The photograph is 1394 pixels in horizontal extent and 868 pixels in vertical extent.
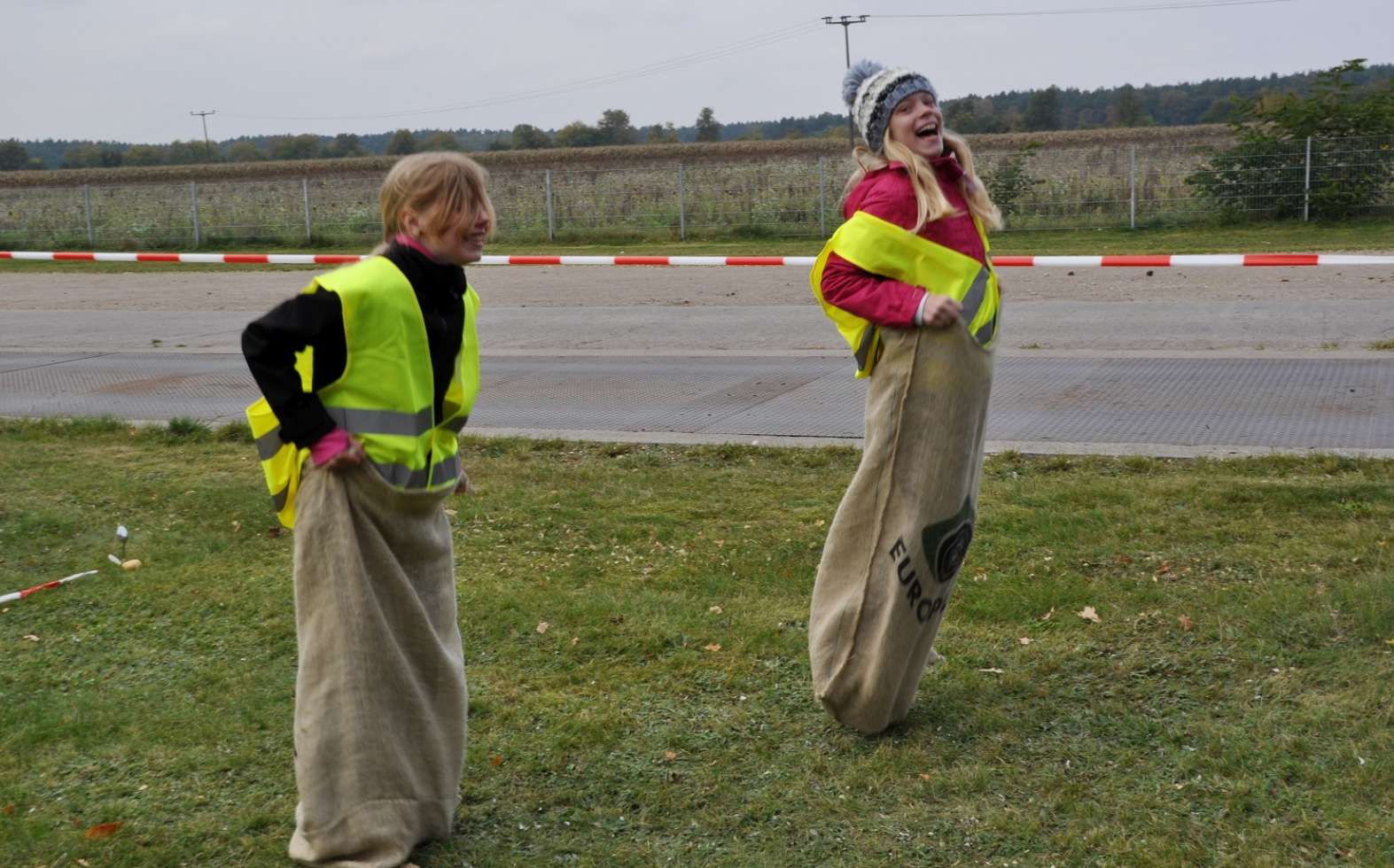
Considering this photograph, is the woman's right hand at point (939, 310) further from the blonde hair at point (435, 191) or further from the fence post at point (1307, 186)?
the fence post at point (1307, 186)

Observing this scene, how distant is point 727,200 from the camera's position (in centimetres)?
2986

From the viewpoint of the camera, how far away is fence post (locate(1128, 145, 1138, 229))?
26.7 meters

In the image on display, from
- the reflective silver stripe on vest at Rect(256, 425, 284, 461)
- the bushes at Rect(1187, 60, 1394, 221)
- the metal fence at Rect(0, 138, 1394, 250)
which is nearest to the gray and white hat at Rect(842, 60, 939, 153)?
the reflective silver stripe on vest at Rect(256, 425, 284, 461)

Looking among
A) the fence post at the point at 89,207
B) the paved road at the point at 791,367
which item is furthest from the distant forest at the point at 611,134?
the paved road at the point at 791,367

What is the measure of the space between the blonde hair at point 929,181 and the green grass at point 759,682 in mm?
1603

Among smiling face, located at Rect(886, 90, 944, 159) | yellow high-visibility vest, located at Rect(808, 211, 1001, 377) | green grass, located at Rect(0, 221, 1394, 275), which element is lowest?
green grass, located at Rect(0, 221, 1394, 275)

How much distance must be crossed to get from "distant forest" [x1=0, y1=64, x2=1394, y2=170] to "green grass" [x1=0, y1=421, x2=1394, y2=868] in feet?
188

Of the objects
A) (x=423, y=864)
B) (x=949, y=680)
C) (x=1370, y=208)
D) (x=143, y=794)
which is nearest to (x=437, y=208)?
(x=423, y=864)

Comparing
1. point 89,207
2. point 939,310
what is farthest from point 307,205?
point 939,310

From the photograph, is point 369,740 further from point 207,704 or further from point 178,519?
point 178,519

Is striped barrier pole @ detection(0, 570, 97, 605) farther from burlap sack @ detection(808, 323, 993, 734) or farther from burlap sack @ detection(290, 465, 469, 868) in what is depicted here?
burlap sack @ detection(808, 323, 993, 734)

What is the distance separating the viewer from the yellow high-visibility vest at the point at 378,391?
11.3ft

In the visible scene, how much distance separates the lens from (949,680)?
196 inches

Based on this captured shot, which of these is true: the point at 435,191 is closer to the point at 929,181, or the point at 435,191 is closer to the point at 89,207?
the point at 929,181
